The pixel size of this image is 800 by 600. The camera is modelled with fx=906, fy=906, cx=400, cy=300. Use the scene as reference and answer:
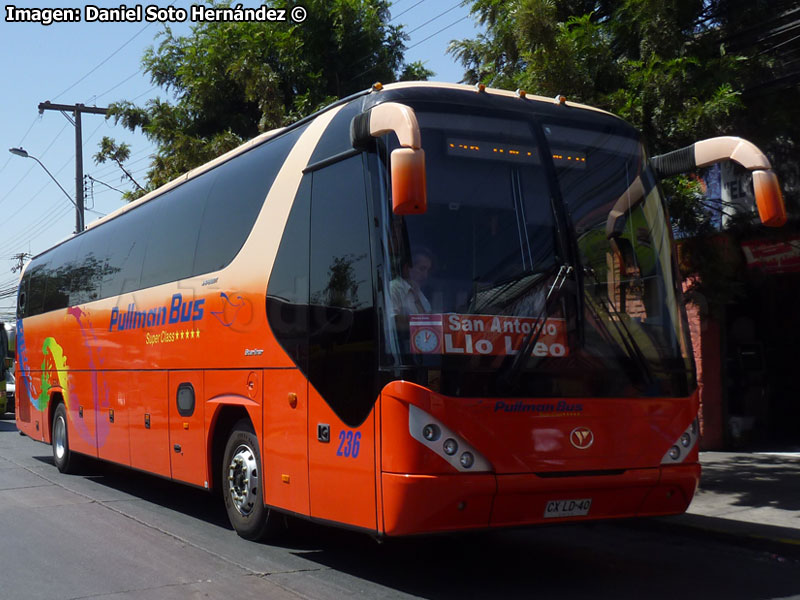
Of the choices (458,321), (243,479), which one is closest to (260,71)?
(243,479)

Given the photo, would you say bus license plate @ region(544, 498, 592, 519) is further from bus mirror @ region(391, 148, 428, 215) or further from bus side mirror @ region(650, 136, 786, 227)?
bus side mirror @ region(650, 136, 786, 227)

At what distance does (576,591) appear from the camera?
629 centimetres

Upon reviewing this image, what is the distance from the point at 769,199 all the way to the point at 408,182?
275 cm

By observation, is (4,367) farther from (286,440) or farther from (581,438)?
(581,438)

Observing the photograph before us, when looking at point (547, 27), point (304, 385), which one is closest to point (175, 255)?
point (304, 385)

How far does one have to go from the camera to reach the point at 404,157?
5.19 meters

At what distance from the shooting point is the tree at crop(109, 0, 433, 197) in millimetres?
14391

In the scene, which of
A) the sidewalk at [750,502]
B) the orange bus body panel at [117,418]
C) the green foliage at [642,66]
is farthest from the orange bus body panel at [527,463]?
the orange bus body panel at [117,418]

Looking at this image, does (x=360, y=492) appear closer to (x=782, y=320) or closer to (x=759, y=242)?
(x=759, y=242)

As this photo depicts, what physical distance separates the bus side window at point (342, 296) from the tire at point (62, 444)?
8172mm

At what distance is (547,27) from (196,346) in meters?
4.94

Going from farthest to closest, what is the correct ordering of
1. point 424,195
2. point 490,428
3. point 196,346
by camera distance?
point 196,346 < point 490,428 < point 424,195

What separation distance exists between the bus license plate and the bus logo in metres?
0.37

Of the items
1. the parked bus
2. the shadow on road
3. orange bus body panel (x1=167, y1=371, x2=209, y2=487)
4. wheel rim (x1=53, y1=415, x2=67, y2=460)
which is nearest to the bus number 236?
orange bus body panel (x1=167, y1=371, x2=209, y2=487)
